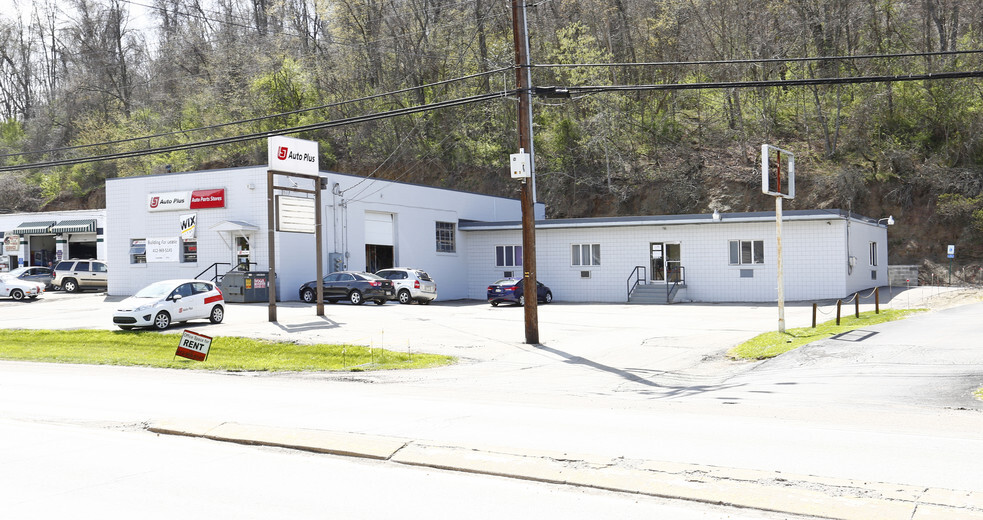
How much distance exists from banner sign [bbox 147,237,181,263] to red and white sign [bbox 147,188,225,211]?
1.46 metres

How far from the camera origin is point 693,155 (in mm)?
53750

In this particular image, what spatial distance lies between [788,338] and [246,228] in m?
24.2

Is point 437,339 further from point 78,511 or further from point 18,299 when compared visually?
point 18,299

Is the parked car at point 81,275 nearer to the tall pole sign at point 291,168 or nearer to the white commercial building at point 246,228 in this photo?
the white commercial building at point 246,228

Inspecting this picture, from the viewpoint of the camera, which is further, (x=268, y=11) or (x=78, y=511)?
(x=268, y=11)

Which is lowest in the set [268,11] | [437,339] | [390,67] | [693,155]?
[437,339]

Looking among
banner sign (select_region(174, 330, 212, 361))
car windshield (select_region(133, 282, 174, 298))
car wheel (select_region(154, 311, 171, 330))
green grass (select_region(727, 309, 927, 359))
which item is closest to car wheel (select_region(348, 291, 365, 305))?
car windshield (select_region(133, 282, 174, 298))

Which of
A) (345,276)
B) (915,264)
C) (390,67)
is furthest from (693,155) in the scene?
A: (345,276)

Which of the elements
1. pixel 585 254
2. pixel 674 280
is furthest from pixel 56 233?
pixel 674 280

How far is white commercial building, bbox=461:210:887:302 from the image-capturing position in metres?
34.1

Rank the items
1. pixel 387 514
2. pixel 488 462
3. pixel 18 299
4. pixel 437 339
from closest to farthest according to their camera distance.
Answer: pixel 387 514 < pixel 488 462 < pixel 437 339 < pixel 18 299

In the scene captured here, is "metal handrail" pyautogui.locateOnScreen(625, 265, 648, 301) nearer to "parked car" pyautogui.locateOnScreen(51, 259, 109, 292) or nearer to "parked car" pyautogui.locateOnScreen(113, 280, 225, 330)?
"parked car" pyautogui.locateOnScreen(113, 280, 225, 330)

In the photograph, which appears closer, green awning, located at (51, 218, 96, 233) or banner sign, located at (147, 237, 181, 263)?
banner sign, located at (147, 237, 181, 263)

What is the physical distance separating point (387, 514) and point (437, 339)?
15.8m
